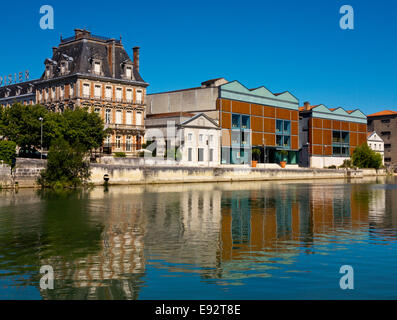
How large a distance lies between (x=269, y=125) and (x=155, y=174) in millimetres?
41873

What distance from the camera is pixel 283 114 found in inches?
4166

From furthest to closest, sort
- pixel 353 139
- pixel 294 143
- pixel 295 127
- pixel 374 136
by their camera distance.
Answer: pixel 374 136, pixel 353 139, pixel 295 127, pixel 294 143

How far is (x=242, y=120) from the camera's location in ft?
316

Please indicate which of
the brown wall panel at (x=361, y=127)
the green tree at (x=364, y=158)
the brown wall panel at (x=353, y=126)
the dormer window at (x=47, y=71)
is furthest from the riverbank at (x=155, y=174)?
the brown wall panel at (x=361, y=127)

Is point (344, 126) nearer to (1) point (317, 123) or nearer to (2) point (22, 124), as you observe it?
(1) point (317, 123)

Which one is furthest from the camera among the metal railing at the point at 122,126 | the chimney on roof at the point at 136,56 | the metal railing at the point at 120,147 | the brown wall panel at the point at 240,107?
the brown wall panel at the point at 240,107

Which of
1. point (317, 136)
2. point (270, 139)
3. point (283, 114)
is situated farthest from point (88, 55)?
point (317, 136)

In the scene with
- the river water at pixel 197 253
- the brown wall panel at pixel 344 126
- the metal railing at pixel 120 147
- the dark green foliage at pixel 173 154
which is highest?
the brown wall panel at pixel 344 126

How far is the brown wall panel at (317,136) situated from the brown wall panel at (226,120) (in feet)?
103

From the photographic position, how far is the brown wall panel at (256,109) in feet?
321

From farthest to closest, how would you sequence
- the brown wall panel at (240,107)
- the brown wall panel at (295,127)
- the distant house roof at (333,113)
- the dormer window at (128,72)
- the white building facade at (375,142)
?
the white building facade at (375,142) < the distant house roof at (333,113) < the brown wall panel at (295,127) < the brown wall panel at (240,107) < the dormer window at (128,72)

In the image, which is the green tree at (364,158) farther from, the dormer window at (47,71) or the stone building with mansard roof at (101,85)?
the dormer window at (47,71)

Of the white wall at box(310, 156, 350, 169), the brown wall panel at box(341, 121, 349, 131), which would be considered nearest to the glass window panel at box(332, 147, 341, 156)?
the white wall at box(310, 156, 350, 169)
